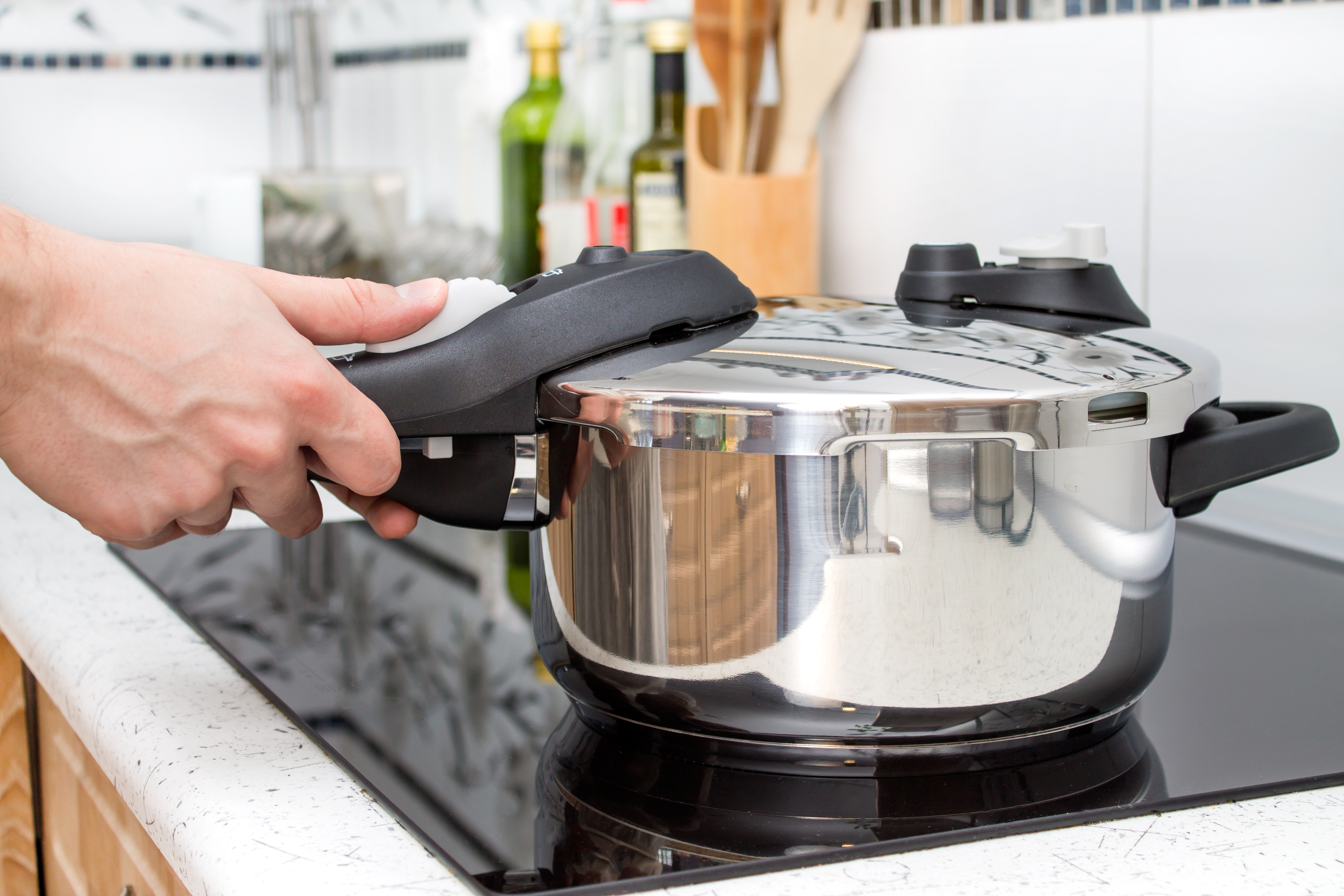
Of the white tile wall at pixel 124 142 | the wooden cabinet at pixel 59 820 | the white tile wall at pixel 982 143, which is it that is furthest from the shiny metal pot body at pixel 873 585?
the white tile wall at pixel 124 142

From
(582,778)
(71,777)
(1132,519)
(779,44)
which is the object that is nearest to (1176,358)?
(1132,519)

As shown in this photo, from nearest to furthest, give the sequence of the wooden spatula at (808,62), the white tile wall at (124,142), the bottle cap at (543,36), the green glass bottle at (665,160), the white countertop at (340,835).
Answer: the white countertop at (340,835) < the wooden spatula at (808,62) < the green glass bottle at (665,160) < the bottle cap at (543,36) < the white tile wall at (124,142)

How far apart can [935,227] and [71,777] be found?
0.78 meters

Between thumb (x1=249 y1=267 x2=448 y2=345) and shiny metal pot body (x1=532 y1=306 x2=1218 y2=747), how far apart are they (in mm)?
74

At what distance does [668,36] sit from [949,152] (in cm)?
32

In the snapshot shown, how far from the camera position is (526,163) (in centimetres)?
159

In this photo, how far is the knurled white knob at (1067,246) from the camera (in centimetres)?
58

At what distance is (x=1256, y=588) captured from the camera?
2.35ft

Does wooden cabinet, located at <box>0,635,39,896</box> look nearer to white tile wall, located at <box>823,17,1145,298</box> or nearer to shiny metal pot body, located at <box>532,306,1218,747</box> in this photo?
shiny metal pot body, located at <box>532,306,1218,747</box>

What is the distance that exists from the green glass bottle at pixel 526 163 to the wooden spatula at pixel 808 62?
447 millimetres

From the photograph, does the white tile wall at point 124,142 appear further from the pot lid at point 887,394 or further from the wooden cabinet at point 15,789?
the pot lid at point 887,394

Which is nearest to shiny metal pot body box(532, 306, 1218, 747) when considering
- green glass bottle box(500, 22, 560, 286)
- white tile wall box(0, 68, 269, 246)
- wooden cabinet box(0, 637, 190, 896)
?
wooden cabinet box(0, 637, 190, 896)

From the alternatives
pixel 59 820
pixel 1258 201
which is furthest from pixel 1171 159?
pixel 59 820

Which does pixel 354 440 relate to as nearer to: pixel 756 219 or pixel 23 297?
pixel 23 297
